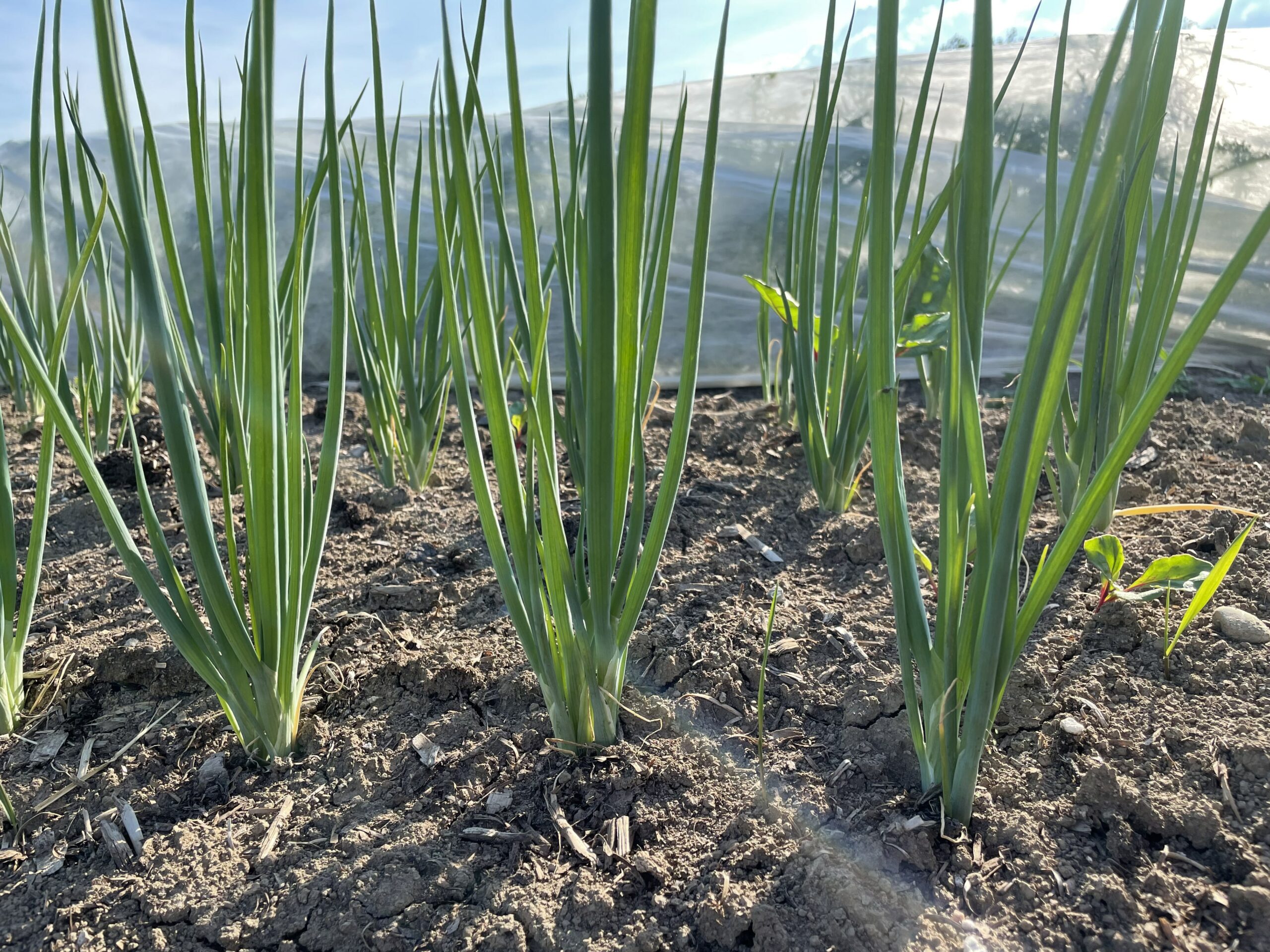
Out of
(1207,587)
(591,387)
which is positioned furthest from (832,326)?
(591,387)

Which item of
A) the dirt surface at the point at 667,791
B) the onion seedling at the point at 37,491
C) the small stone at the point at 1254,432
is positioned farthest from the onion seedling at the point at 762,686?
the small stone at the point at 1254,432

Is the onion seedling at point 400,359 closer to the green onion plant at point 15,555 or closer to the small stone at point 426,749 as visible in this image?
the green onion plant at point 15,555

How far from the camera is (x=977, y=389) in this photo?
517 millimetres

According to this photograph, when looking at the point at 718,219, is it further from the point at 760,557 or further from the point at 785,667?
the point at 785,667

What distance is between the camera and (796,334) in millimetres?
1150

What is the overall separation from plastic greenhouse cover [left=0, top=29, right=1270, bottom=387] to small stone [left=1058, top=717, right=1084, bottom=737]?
6.19ft

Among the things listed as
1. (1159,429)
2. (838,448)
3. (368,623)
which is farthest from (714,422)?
(368,623)

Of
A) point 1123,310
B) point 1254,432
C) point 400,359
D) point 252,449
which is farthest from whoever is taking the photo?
point 1254,432

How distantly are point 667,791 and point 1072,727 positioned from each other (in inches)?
14.5

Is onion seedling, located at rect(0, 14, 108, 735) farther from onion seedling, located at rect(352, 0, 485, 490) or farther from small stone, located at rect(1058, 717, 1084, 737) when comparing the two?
small stone, located at rect(1058, 717, 1084, 737)

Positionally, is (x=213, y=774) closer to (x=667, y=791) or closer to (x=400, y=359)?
(x=667, y=791)

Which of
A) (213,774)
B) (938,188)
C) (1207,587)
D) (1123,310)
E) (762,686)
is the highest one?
(938,188)

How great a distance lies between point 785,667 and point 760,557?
0.28 m

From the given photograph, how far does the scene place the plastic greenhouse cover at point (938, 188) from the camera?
2.64 meters
